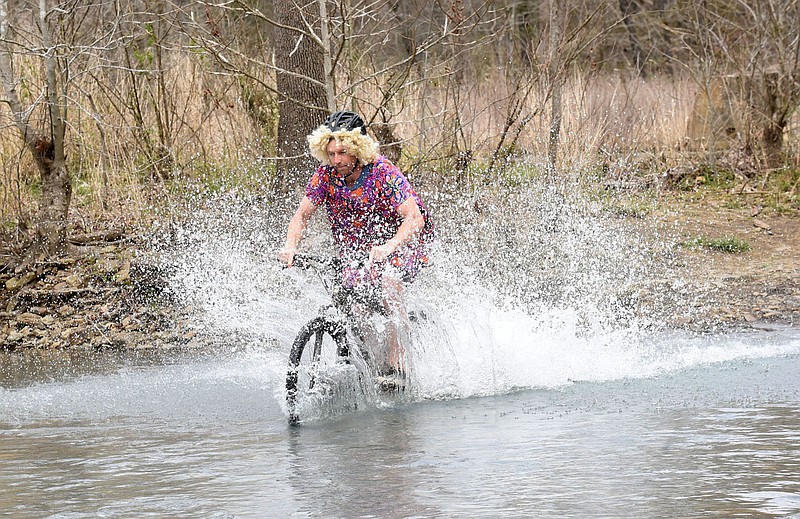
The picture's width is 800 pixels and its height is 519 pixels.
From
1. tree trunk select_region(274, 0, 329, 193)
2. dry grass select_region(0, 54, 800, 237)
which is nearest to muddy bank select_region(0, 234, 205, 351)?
dry grass select_region(0, 54, 800, 237)

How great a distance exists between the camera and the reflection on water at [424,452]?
17.1ft

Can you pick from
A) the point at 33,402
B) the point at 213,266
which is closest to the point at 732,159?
the point at 213,266

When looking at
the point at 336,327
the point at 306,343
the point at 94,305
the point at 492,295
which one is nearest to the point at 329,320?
the point at 336,327

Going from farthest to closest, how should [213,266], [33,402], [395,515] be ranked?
[213,266]
[33,402]
[395,515]

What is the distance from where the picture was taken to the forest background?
12.8m

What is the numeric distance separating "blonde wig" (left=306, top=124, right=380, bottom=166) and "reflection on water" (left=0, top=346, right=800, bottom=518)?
1623mm

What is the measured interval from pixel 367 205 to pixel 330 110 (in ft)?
13.3

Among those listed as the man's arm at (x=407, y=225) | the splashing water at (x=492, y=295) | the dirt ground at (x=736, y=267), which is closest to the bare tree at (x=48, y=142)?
the splashing water at (x=492, y=295)

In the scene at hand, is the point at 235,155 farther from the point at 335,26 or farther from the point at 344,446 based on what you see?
the point at 344,446

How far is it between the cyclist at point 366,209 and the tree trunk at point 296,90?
477 cm

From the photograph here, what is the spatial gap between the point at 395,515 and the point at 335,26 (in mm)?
7733

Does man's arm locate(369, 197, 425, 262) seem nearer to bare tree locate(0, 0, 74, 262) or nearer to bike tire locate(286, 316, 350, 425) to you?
bike tire locate(286, 316, 350, 425)

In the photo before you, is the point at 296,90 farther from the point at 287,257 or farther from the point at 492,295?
the point at 287,257

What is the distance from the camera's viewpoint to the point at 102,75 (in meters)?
14.9
